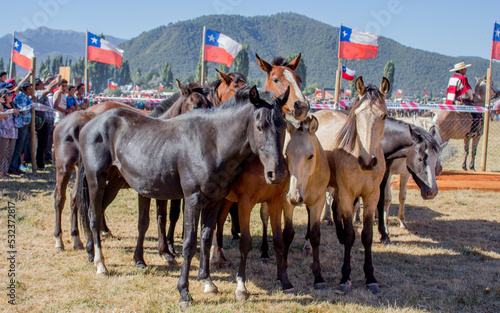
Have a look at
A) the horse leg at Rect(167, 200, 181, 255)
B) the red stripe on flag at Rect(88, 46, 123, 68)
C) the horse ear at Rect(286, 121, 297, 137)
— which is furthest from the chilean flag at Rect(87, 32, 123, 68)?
the horse ear at Rect(286, 121, 297, 137)

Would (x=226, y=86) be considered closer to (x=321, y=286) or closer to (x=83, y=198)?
(x=83, y=198)

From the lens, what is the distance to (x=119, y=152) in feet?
14.6

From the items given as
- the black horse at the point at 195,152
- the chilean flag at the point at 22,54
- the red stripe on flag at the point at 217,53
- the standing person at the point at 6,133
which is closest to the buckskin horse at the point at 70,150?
the black horse at the point at 195,152

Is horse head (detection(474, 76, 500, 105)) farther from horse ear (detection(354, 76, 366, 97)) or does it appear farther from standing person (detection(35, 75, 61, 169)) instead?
standing person (detection(35, 75, 61, 169))

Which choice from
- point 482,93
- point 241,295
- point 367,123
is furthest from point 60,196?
point 482,93

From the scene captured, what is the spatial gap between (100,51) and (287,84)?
31.1 ft

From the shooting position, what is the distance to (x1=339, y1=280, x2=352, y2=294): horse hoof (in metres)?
4.36

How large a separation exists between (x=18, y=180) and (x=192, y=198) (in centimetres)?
737

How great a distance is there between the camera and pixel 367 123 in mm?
4270

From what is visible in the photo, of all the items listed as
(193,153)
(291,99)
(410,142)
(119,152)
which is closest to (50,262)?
(119,152)

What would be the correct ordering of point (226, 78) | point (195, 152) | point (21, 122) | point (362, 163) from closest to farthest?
point (195, 152) < point (362, 163) < point (226, 78) < point (21, 122)

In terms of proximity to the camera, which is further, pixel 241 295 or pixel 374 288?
pixel 374 288

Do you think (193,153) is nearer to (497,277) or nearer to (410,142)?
(410,142)

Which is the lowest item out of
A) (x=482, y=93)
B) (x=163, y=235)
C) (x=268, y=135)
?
(x=163, y=235)
